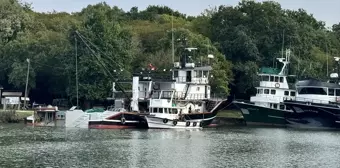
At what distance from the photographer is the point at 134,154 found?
45.6 m

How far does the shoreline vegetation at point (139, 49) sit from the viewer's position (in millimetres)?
82562

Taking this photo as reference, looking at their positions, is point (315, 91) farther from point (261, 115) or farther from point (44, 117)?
point (44, 117)

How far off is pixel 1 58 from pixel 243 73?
113 feet

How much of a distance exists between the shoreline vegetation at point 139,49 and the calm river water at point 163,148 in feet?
57.4

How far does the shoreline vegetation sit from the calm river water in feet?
57.4

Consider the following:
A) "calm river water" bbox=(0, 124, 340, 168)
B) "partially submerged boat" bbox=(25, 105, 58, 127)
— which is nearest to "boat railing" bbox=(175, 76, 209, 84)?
"calm river water" bbox=(0, 124, 340, 168)

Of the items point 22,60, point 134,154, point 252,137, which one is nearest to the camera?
point 134,154

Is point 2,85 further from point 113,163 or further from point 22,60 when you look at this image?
point 113,163

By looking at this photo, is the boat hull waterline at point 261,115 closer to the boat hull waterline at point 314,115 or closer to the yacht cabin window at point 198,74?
the boat hull waterline at point 314,115

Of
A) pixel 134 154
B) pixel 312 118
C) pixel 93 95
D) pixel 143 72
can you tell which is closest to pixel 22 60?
pixel 93 95

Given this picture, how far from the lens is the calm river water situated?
138 feet

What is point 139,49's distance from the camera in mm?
94625

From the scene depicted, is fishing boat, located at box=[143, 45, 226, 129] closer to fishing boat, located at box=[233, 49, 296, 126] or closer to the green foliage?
fishing boat, located at box=[233, 49, 296, 126]

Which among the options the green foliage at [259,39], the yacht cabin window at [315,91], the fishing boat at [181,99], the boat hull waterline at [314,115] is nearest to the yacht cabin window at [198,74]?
the fishing boat at [181,99]
